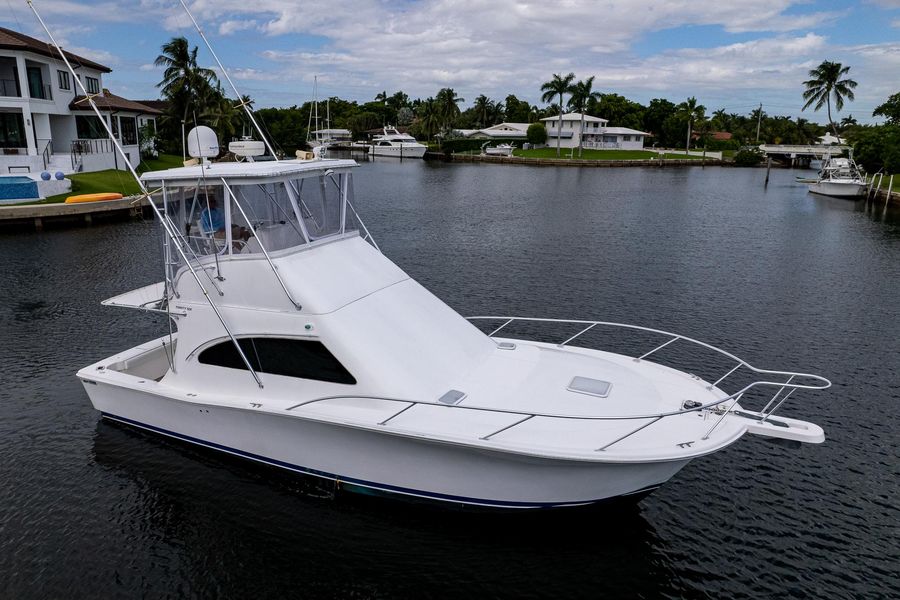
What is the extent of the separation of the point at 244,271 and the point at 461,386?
151 inches

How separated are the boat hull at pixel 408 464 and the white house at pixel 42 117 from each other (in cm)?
3393

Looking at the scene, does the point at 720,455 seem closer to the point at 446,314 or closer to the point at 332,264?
the point at 446,314

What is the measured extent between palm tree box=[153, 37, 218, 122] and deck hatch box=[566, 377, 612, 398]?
54.7m

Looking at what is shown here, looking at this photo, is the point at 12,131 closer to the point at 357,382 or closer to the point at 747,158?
the point at 357,382

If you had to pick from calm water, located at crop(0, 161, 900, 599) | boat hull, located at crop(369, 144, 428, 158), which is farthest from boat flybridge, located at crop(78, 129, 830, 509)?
boat hull, located at crop(369, 144, 428, 158)

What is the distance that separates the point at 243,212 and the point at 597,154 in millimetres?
99543

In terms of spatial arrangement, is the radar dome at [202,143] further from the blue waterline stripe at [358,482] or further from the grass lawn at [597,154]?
the grass lawn at [597,154]

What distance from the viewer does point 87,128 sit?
45406 millimetres

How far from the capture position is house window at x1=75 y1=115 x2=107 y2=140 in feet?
146

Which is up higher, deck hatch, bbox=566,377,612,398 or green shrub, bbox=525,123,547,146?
green shrub, bbox=525,123,547,146

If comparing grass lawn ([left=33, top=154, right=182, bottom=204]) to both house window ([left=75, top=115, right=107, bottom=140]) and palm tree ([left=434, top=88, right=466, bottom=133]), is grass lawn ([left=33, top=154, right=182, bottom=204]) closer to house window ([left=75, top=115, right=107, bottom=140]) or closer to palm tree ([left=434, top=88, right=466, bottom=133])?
house window ([left=75, top=115, right=107, bottom=140])

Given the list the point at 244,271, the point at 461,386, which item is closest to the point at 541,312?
the point at 461,386

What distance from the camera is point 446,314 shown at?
35.4 feet

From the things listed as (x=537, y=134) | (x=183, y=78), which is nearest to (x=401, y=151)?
(x=537, y=134)
